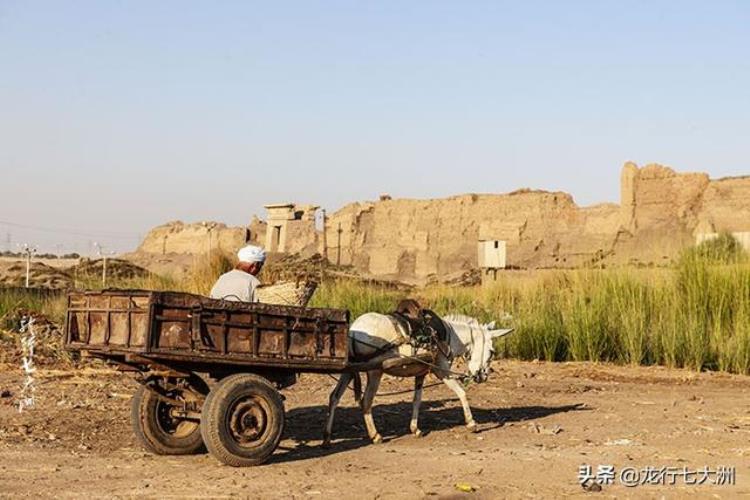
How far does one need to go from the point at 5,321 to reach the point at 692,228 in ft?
123

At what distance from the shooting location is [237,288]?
9.50 m

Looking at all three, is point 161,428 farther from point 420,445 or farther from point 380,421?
point 380,421

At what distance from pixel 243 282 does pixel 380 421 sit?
2.94 m

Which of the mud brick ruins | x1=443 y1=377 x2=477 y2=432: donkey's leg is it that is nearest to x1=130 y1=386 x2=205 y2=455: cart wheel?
x1=443 y1=377 x2=477 y2=432: donkey's leg

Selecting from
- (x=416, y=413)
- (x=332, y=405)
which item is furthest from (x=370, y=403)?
(x=416, y=413)

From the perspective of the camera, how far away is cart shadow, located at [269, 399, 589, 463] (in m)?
9.92

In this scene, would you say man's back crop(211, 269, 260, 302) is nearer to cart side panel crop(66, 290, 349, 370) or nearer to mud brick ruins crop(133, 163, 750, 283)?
cart side panel crop(66, 290, 349, 370)

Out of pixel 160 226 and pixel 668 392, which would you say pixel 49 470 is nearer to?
pixel 668 392

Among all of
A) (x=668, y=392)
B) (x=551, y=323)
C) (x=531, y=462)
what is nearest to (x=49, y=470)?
(x=531, y=462)

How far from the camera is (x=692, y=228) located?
4962 centimetres

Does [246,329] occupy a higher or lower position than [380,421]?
higher

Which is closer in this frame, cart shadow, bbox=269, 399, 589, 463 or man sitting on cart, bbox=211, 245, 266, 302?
man sitting on cart, bbox=211, 245, 266, 302

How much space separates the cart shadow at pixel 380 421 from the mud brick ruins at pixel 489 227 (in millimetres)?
32740

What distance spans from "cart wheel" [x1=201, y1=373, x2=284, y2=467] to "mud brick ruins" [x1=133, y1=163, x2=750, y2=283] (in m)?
37.1
